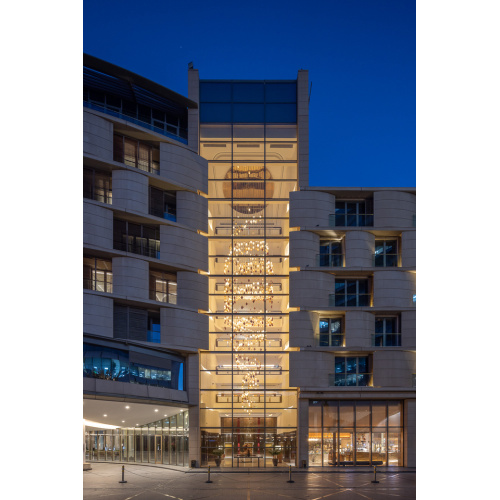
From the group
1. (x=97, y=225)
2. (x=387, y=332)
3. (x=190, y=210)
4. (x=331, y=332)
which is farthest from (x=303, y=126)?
(x=97, y=225)

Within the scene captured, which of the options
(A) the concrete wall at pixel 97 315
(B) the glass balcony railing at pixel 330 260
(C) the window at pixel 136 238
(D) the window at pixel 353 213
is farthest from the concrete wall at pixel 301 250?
(A) the concrete wall at pixel 97 315

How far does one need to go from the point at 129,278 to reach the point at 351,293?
11933 millimetres

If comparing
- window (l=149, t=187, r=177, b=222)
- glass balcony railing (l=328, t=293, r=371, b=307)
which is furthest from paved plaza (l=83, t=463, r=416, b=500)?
window (l=149, t=187, r=177, b=222)

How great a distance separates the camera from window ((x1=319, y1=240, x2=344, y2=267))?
110 feet

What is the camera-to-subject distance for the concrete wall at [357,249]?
33156 mm

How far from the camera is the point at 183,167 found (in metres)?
32.1

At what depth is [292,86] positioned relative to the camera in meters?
35.0

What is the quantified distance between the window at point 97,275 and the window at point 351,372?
12.2 meters

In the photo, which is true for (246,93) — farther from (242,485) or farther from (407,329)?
(242,485)

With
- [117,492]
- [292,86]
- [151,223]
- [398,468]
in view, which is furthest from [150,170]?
[398,468]
